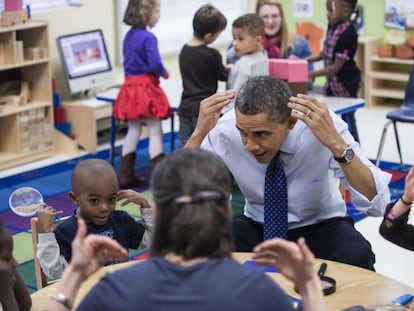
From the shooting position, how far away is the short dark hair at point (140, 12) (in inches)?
247

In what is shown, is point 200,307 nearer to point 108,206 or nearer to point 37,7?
point 108,206

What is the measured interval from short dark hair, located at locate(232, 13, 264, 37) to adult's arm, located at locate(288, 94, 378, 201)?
2.73m

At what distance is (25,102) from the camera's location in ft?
22.9

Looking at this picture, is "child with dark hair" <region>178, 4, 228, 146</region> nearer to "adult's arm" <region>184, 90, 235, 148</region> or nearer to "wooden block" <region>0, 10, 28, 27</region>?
"wooden block" <region>0, 10, 28, 27</region>

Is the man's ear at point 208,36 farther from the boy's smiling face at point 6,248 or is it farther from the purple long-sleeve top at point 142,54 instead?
the boy's smiling face at point 6,248

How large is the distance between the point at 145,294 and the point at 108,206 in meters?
1.44

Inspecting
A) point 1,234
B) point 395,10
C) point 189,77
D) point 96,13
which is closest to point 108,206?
point 1,234

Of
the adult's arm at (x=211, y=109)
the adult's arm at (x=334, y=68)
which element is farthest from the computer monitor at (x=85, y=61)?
the adult's arm at (x=211, y=109)

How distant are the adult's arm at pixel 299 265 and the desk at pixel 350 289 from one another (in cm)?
58

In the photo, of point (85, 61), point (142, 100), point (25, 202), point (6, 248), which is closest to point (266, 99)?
point (25, 202)

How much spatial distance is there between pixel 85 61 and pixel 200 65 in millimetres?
1926

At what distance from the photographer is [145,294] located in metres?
1.72

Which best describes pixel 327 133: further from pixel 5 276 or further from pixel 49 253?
pixel 5 276

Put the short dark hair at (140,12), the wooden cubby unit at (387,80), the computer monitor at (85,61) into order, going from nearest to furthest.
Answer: the short dark hair at (140,12) < the computer monitor at (85,61) < the wooden cubby unit at (387,80)
